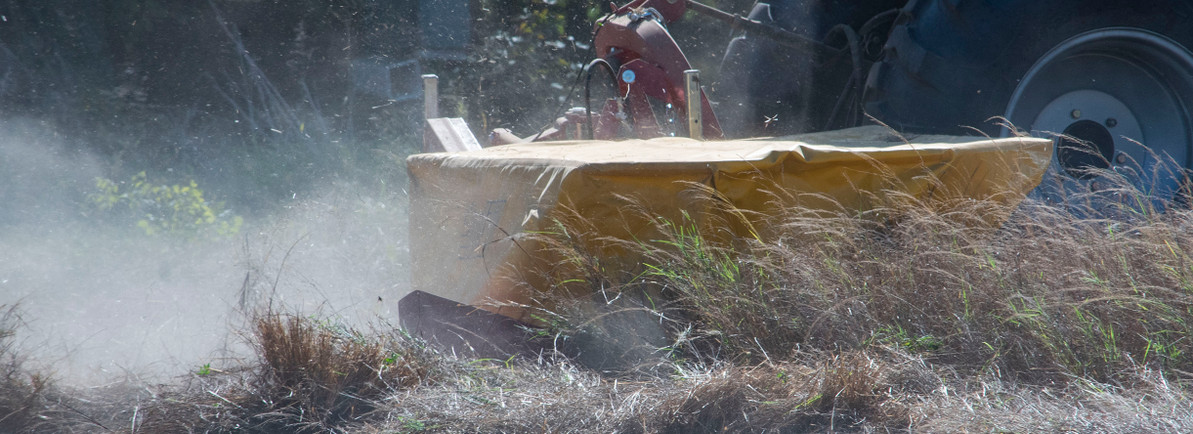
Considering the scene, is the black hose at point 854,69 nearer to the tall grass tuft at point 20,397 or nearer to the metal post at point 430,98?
the metal post at point 430,98

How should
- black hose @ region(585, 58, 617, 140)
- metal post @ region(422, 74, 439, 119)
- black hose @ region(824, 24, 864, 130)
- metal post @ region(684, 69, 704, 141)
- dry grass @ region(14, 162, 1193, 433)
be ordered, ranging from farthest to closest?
metal post @ region(422, 74, 439, 119) < black hose @ region(585, 58, 617, 140) < black hose @ region(824, 24, 864, 130) < metal post @ region(684, 69, 704, 141) < dry grass @ region(14, 162, 1193, 433)

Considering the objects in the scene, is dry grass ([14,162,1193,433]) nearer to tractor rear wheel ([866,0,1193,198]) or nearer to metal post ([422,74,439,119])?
tractor rear wheel ([866,0,1193,198])

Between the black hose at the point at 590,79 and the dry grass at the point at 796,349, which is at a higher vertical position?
the black hose at the point at 590,79

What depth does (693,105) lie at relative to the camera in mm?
3764

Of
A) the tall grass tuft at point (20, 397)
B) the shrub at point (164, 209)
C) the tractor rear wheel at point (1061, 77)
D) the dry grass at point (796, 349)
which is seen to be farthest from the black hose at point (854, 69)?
the shrub at point (164, 209)

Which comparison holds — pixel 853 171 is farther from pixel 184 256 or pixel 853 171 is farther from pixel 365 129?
pixel 365 129

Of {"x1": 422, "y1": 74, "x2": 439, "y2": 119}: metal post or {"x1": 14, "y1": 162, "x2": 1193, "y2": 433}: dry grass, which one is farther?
{"x1": 422, "y1": 74, "x2": 439, "y2": 119}: metal post

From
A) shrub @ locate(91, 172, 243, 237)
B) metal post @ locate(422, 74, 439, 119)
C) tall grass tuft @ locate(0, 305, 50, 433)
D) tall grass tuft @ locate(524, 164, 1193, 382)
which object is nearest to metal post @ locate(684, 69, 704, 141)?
tall grass tuft @ locate(524, 164, 1193, 382)

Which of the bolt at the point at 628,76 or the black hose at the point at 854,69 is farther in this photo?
the bolt at the point at 628,76

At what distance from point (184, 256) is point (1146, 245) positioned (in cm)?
500

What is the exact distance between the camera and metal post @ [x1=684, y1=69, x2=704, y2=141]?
12.2 ft

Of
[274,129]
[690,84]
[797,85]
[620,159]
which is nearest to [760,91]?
[797,85]

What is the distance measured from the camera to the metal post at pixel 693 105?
3.72m

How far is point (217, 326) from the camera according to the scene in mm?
3648
